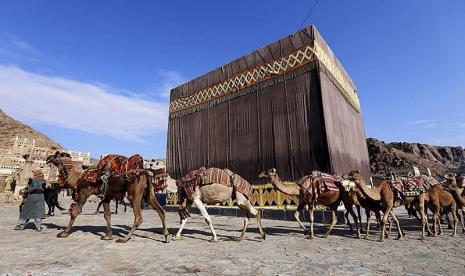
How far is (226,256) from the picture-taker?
5.53 metres

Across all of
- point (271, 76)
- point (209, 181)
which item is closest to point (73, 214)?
point (209, 181)

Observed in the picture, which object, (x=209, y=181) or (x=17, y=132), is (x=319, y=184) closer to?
(x=209, y=181)

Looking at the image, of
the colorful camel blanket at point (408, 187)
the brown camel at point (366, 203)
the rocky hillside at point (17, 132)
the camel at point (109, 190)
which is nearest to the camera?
the camel at point (109, 190)

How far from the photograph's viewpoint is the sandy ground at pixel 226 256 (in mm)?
4480

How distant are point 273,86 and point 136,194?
12112 mm

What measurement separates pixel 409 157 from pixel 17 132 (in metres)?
94.2

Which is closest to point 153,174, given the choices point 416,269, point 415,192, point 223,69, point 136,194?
point 136,194

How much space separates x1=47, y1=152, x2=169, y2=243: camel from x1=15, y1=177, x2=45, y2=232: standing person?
154 cm

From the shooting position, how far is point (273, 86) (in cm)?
1742

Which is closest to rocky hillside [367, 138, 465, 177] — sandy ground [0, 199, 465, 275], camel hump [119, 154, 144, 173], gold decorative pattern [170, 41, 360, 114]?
gold decorative pattern [170, 41, 360, 114]

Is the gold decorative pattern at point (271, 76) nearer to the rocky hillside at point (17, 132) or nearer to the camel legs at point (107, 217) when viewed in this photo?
the camel legs at point (107, 217)

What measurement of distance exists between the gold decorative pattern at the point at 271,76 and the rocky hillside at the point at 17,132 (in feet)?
175

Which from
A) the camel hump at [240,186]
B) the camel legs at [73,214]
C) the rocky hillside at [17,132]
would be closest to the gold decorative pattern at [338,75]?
the camel hump at [240,186]

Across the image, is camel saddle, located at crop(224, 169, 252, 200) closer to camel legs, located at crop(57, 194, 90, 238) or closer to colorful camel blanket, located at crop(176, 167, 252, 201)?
colorful camel blanket, located at crop(176, 167, 252, 201)
